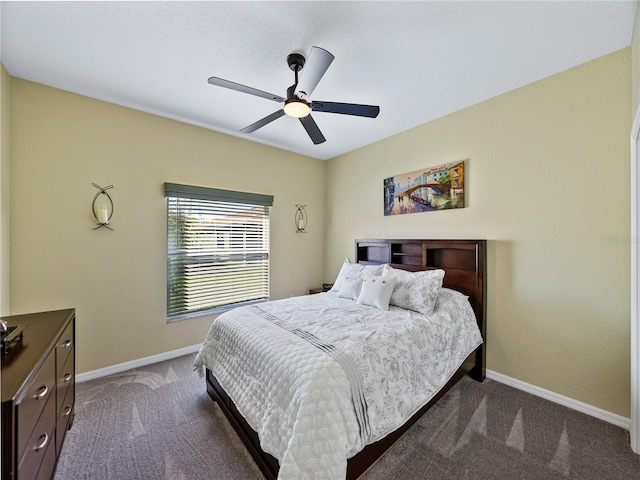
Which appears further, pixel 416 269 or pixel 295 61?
pixel 416 269

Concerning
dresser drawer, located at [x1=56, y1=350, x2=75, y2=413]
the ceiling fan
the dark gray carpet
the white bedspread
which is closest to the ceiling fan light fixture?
the ceiling fan

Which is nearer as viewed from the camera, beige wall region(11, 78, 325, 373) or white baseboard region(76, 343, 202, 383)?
beige wall region(11, 78, 325, 373)

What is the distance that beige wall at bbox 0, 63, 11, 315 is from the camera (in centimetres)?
207

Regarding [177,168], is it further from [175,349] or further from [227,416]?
[227,416]

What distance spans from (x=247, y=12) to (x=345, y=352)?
215 centimetres

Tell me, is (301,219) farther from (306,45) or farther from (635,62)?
(635,62)

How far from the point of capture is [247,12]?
1.64 metres

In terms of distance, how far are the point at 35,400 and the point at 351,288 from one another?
231cm

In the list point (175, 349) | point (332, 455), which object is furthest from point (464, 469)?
point (175, 349)

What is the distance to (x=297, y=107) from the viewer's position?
192 centimetres

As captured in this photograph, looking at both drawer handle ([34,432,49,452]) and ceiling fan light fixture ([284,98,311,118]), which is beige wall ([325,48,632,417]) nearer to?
ceiling fan light fixture ([284,98,311,118])

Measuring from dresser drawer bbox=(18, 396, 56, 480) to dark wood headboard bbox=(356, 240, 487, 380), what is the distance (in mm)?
3044

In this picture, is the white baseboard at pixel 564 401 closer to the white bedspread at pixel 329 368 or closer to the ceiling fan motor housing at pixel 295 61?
the white bedspread at pixel 329 368

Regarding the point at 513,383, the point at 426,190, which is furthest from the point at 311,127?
the point at 513,383
